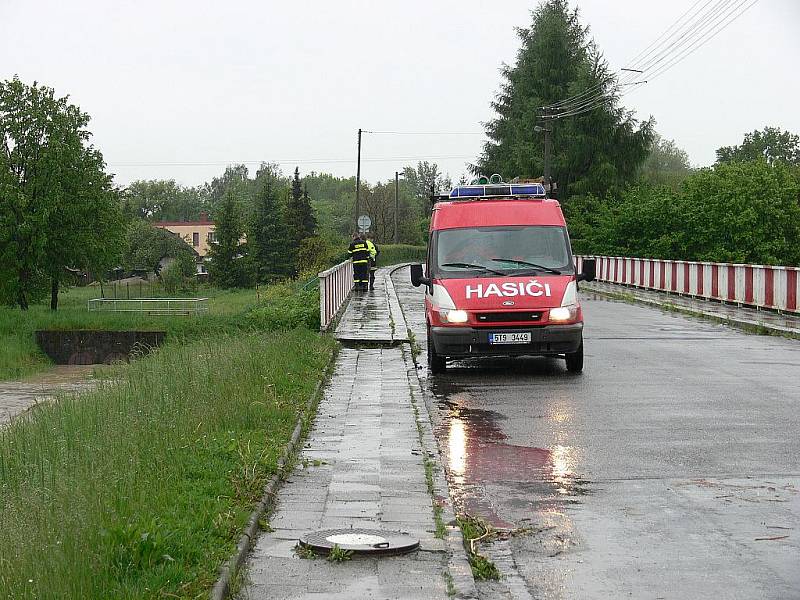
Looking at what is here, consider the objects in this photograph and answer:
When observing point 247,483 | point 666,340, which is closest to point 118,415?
point 247,483

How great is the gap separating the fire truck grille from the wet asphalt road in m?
0.77

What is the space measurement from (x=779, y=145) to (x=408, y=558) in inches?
4587

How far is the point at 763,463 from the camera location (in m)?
8.70

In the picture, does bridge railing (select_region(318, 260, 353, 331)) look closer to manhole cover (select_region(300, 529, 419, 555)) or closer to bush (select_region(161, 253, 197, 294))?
manhole cover (select_region(300, 529, 419, 555))

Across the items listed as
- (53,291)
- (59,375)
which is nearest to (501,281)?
(59,375)

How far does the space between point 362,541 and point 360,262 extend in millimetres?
29820

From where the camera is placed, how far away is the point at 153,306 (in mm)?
68375

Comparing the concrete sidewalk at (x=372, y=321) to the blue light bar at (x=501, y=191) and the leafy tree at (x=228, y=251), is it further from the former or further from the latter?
the leafy tree at (x=228, y=251)

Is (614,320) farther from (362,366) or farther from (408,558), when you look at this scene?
(408,558)

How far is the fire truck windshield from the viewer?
49.1ft

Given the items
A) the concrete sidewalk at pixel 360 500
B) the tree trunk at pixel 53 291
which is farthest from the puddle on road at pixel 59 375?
the concrete sidewalk at pixel 360 500

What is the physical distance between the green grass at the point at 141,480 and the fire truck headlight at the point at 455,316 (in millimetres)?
2177

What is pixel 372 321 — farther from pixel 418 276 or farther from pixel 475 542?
pixel 475 542

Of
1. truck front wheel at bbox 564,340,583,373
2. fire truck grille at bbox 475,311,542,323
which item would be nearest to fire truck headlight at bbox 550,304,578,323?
fire truck grille at bbox 475,311,542,323
